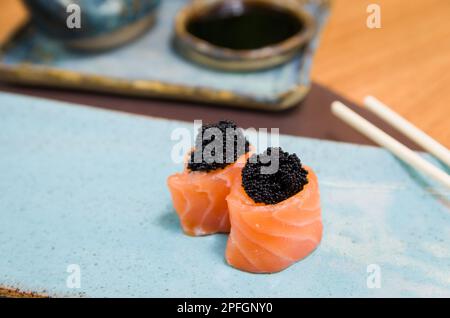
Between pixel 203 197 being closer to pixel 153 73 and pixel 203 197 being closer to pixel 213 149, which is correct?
pixel 213 149

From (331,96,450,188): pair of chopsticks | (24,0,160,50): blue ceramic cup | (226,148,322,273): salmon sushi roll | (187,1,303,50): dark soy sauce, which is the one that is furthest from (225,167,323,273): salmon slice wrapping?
(24,0,160,50): blue ceramic cup

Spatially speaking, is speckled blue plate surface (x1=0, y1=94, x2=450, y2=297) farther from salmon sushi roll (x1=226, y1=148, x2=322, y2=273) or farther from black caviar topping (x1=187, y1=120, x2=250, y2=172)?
black caviar topping (x1=187, y1=120, x2=250, y2=172)

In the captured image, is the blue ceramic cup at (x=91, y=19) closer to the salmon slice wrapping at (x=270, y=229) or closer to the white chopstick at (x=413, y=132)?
the white chopstick at (x=413, y=132)

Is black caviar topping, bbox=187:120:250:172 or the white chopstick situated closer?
black caviar topping, bbox=187:120:250:172

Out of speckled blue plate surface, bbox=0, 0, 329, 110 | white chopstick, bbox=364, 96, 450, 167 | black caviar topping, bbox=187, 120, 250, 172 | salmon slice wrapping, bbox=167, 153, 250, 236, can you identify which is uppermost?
black caviar topping, bbox=187, 120, 250, 172
